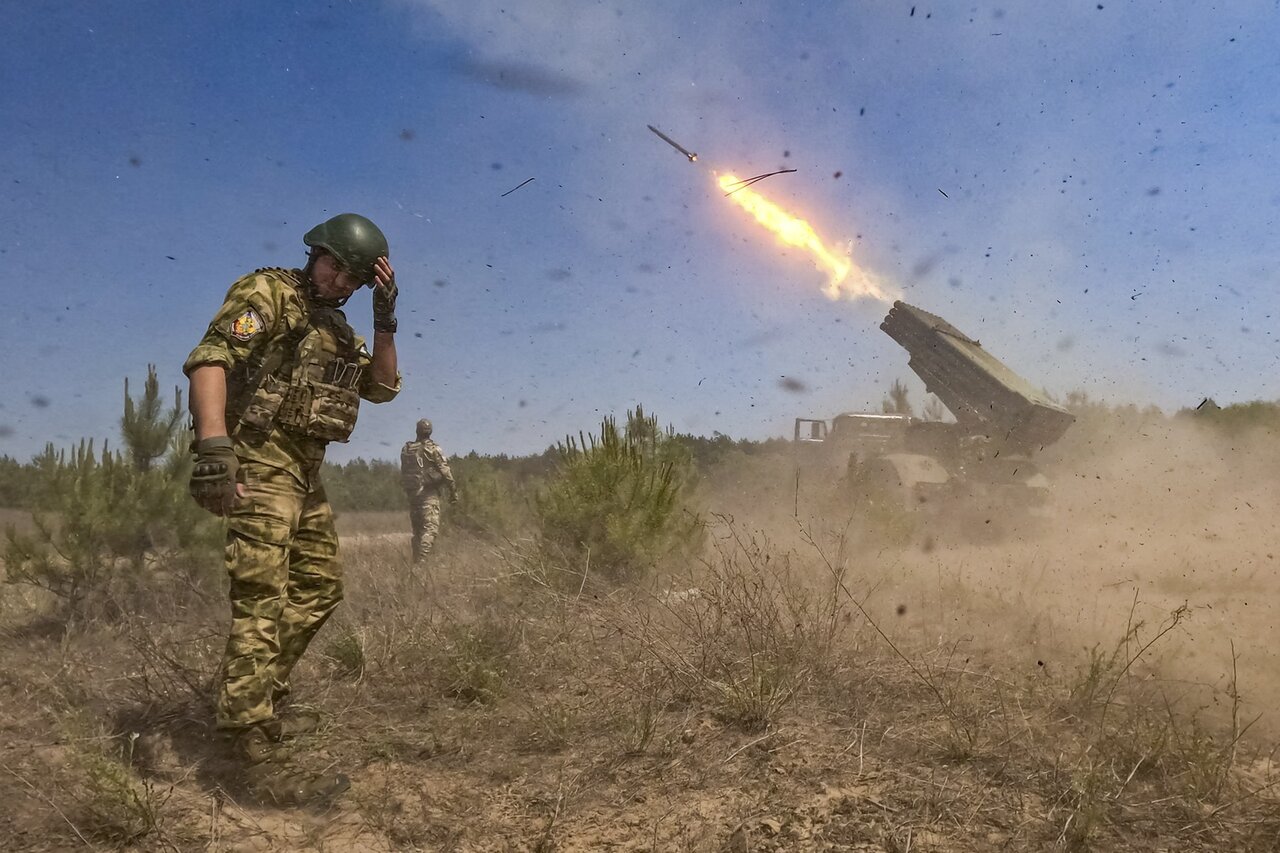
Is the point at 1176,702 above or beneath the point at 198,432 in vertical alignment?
beneath

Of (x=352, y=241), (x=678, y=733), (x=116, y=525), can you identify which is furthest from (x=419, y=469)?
(x=678, y=733)

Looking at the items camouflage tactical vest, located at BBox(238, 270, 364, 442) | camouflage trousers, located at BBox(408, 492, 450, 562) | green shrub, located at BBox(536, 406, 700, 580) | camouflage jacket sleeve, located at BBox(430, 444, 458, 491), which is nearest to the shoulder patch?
camouflage tactical vest, located at BBox(238, 270, 364, 442)

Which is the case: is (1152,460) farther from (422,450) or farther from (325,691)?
(325,691)

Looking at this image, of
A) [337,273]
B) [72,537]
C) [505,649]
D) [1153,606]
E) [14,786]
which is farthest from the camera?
[72,537]

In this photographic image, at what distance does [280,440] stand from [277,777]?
4.54ft

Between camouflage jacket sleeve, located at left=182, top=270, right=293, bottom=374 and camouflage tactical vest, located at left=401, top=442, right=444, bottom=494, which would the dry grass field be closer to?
camouflage jacket sleeve, located at left=182, top=270, right=293, bottom=374

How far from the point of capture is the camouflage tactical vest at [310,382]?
3285 millimetres

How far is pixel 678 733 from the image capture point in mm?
3168

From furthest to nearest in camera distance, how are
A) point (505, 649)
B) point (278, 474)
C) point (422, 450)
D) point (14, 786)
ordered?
1. point (422, 450)
2. point (505, 649)
3. point (278, 474)
4. point (14, 786)

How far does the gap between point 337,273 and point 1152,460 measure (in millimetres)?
16733

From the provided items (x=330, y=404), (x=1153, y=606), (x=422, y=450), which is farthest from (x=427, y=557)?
(x=1153, y=606)

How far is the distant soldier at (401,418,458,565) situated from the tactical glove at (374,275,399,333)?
753 cm

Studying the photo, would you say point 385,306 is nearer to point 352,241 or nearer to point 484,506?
point 352,241

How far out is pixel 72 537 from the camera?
24.5ft
